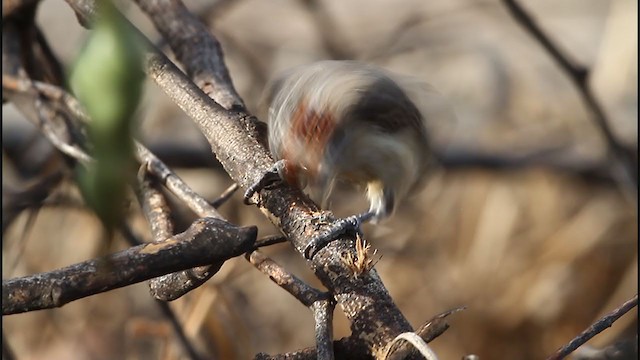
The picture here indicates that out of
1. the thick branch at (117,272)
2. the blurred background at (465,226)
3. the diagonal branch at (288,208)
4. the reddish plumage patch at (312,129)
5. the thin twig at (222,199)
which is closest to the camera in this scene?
the thick branch at (117,272)

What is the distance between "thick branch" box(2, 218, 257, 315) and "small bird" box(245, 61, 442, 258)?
58 cm

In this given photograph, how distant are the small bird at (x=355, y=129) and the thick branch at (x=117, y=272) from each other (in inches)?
22.9

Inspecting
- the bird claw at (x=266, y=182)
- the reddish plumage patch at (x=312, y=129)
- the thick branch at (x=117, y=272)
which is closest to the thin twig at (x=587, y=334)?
the thick branch at (x=117, y=272)

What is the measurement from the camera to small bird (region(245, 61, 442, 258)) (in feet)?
4.58

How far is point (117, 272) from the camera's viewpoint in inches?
22.6

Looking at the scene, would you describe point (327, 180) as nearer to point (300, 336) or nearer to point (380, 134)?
point (380, 134)

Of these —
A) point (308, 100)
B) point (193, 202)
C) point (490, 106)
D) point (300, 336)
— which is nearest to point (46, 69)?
point (308, 100)

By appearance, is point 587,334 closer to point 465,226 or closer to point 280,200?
point 280,200

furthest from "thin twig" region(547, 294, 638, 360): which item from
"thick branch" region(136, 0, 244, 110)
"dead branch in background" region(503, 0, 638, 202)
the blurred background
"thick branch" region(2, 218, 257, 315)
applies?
the blurred background

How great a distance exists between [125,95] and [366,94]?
51.1 inches

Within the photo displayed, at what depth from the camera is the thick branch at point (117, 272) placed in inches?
22.6

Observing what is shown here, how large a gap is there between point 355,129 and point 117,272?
39.5 inches

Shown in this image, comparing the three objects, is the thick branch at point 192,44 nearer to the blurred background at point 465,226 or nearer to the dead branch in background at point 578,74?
Answer: the dead branch in background at point 578,74

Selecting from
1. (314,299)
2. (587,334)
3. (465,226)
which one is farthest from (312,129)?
(465,226)
